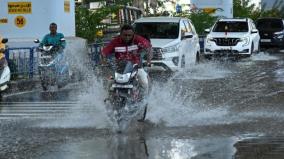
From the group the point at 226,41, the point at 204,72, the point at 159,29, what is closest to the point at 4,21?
the point at 159,29

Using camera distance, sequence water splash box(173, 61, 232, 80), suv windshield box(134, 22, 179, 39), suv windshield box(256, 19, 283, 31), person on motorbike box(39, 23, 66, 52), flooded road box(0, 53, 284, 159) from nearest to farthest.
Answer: flooded road box(0, 53, 284, 159) → person on motorbike box(39, 23, 66, 52) → water splash box(173, 61, 232, 80) → suv windshield box(134, 22, 179, 39) → suv windshield box(256, 19, 283, 31)

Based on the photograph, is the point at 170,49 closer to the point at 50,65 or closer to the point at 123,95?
the point at 50,65

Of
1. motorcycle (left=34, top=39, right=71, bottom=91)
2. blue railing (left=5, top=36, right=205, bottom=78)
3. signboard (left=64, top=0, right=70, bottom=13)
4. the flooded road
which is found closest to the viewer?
the flooded road

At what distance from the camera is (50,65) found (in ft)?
58.1

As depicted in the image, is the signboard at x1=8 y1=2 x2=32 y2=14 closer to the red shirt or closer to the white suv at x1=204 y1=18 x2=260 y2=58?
the white suv at x1=204 y1=18 x2=260 y2=58

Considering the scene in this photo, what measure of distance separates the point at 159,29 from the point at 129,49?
35.2ft

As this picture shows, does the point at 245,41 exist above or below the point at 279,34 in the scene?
above

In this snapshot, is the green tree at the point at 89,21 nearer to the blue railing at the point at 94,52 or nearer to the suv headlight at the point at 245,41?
the blue railing at the point at 94,52

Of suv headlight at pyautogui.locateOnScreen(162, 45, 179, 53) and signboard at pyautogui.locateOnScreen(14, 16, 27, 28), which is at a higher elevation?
signboard at pyautogui.locateOnScreen(14, 16, 27, 28)

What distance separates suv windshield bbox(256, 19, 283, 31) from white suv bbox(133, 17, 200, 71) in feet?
55.5

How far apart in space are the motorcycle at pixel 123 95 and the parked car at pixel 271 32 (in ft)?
92.4

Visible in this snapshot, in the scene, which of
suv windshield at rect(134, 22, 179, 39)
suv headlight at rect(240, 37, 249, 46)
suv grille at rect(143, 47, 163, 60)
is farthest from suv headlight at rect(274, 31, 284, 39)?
suv grille at rect(143, 47, 163, 60)

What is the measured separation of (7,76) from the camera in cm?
1574

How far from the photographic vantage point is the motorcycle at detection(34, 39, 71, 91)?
1777cm
